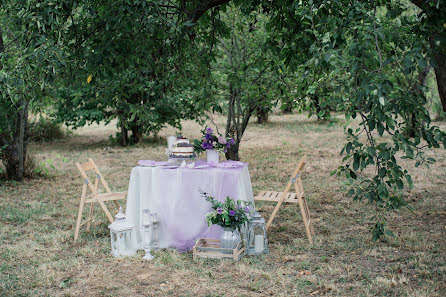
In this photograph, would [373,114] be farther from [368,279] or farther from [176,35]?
[176,35]

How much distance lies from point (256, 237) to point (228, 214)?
0.49 metres

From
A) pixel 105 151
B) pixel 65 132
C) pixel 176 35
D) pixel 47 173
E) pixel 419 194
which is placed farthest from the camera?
pixel 65 132

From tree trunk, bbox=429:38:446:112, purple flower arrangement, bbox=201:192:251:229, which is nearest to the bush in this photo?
purple flower arrangement, bbox=201:192:251:229

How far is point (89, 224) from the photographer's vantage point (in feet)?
19.6

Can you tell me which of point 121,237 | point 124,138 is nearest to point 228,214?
point 121,237

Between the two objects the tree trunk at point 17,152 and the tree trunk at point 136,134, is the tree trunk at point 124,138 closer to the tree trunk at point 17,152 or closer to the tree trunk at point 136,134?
the tree trunk at point 136,134

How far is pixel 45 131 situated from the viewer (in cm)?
1545

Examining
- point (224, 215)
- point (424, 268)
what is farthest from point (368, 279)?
point (224, 215)

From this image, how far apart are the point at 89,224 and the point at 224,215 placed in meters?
2.06

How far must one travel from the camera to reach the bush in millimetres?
14680

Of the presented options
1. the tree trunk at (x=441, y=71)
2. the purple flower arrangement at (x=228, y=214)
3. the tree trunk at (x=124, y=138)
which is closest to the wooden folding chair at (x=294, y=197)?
the purple flower arrangement at (x=228, y=214)

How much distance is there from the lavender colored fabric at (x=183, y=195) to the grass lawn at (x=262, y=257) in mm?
287

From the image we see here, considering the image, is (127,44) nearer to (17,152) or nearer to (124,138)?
(17,152)

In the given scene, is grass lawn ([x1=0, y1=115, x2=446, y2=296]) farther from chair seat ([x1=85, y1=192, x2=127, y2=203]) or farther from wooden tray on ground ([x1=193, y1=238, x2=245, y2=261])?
chair seat ([x1=85, y1=192, x2=127, y2=203])
